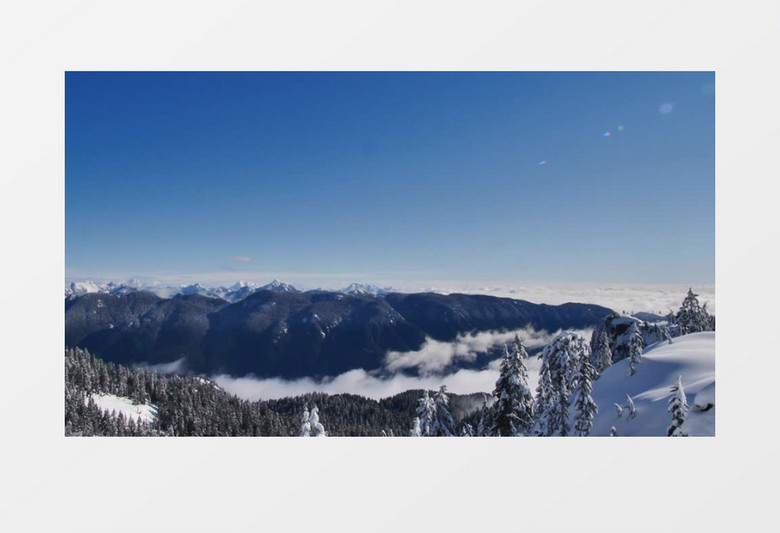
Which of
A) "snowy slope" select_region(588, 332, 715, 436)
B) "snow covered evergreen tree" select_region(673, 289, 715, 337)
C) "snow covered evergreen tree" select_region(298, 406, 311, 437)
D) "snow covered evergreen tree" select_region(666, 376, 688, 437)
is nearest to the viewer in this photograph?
"snow covered evergreen tree" select_region(666, 376, 688, 437)

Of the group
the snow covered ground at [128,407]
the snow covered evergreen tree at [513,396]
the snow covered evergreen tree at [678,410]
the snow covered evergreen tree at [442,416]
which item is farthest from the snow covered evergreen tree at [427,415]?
the snow covered ground at [128,407]

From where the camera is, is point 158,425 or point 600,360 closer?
point 600,360

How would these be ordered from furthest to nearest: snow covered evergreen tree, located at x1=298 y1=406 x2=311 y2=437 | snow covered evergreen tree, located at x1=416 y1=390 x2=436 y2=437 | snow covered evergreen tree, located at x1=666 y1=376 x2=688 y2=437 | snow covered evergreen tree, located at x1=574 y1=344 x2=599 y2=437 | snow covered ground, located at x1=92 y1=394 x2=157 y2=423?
snow covered ground, located at x1=92 y1=394 x2=157 y2=423, snow covered evergreen tree, located at x1=416 y1=390 x2=436 y2=437, snow covered evergreen tree, located at x1=574 y1=344 x2=599 y2=437, snow covered evergreen tree, located at x1=298 y1=406 x2=311 y2=437, snow covered evergreen tree, located at x1=666 y1=376 x2=688 y2=437

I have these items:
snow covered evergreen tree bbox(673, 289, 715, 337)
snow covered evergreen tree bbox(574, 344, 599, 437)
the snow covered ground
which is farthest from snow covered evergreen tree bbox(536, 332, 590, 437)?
the snow covered ground

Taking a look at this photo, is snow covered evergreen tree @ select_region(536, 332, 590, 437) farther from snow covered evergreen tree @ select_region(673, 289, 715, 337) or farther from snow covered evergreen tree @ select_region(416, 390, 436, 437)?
snow covered evergreen tree @ select_region(673, 289, 715, 337)

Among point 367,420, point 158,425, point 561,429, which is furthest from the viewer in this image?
point 367,420
